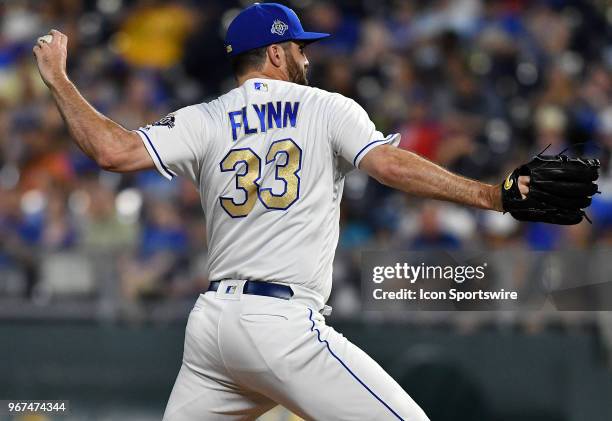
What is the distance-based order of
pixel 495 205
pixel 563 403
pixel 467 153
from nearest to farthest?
pixel 495 205, pixel 563 403, pixel 467 153

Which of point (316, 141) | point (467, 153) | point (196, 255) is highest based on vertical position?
point (467, 153)

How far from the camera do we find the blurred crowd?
21.6ft

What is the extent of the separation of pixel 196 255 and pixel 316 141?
2834mm

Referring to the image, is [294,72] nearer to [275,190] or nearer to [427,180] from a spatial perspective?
[275,190]

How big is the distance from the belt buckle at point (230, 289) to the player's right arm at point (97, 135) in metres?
0.46

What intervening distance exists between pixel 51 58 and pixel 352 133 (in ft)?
3.38

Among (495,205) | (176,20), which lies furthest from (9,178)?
(495,205)

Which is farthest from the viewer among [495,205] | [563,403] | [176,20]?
[176,20]

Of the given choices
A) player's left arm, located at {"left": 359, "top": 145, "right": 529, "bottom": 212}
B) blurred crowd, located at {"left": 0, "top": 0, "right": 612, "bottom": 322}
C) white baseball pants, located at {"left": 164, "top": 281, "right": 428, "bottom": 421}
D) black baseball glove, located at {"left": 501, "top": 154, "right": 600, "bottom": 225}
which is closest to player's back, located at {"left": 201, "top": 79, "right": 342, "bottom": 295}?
white baseball pants, located at {"left": 164, "top": 281, "right": 428, "bottom": 421}

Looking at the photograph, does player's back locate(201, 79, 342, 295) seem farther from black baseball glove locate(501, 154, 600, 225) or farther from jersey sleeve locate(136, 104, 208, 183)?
black baseball glove locate(501, 154, 600, 225)

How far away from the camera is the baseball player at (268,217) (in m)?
3.07

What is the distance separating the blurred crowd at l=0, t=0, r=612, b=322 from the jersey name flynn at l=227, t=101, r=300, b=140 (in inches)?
100

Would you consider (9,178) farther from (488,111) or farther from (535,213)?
(535,213)

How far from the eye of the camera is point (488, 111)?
8.44 metres
